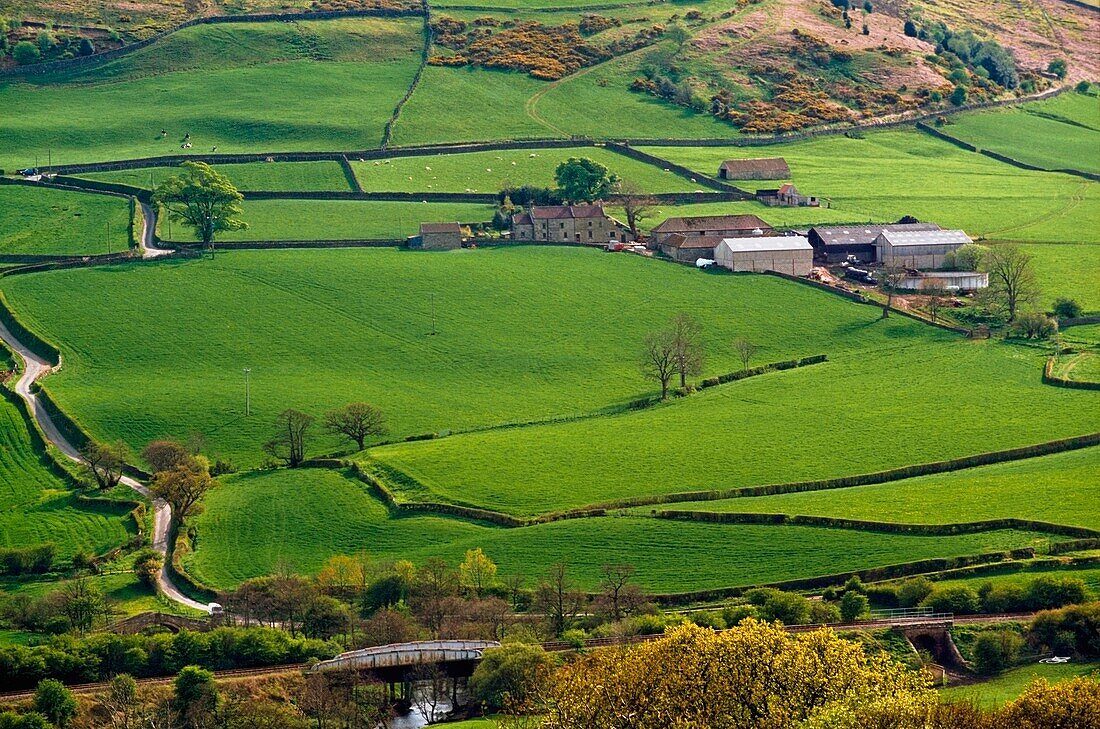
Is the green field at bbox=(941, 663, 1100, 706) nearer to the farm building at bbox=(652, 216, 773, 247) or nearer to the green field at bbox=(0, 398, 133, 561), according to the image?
the green field at bbox=(0, 398, 133, 561)

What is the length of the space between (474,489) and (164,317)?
142ft

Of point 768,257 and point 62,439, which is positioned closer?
point 62,439

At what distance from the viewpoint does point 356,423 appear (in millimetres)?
121375

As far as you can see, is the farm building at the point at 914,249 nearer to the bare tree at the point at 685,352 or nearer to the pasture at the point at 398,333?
the pasture at the point at 398,333

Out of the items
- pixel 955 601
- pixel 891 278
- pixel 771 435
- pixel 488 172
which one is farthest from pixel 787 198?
pixel 955 601

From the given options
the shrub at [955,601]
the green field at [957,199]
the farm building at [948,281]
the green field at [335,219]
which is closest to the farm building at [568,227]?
the green field at [335,219]

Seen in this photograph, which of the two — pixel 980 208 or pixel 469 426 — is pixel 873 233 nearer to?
pixel 980 208

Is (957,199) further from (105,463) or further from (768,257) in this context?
(105,463)

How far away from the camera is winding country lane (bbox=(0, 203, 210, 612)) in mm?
100312

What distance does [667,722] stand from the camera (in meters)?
66.4

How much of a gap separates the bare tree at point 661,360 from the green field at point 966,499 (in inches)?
932

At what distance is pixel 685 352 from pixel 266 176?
63953mm

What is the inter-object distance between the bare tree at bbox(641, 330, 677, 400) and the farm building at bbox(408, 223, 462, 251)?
31730 mm

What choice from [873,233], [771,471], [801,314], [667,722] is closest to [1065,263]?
[873,233]
